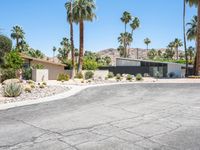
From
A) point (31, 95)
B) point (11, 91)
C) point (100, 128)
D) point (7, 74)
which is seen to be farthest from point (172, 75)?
point (100, 128)

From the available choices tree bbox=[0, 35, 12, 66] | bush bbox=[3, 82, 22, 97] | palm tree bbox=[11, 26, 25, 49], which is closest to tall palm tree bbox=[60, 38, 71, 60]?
palm tree bbox=[11, 26, 25, 49]

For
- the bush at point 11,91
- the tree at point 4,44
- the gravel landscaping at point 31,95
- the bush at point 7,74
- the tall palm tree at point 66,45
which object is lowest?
the gravel landscaping at point 31,95

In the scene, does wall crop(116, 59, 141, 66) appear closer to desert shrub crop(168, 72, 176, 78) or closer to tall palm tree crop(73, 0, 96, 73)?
desert shrub crop(168, 72, 176, 78)

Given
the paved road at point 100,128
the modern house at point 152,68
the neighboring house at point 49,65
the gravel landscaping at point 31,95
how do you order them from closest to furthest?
the paved road at point 100,128 → the gravel landscaping at point 31,95 → the neighboring house at point 49,65 → the modern house at point 152,68

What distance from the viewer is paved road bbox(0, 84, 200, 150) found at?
25.9ft

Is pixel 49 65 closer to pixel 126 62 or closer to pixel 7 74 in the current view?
pixel 7 74

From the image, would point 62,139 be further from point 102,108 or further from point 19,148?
point 102,108

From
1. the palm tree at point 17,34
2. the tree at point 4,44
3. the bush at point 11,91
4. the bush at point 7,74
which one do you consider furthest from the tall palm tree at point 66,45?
the bush at point 11,91

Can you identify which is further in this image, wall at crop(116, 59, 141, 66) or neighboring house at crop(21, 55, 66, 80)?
wall at crop(116, 59, 141, 66)

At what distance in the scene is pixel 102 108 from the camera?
1432 cm

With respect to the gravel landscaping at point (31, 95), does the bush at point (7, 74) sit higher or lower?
higher

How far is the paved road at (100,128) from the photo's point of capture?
311 inches

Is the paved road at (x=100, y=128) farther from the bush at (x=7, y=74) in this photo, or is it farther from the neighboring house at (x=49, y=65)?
the neighboring house at (x=49, y=65)

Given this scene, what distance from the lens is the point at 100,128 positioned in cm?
976
